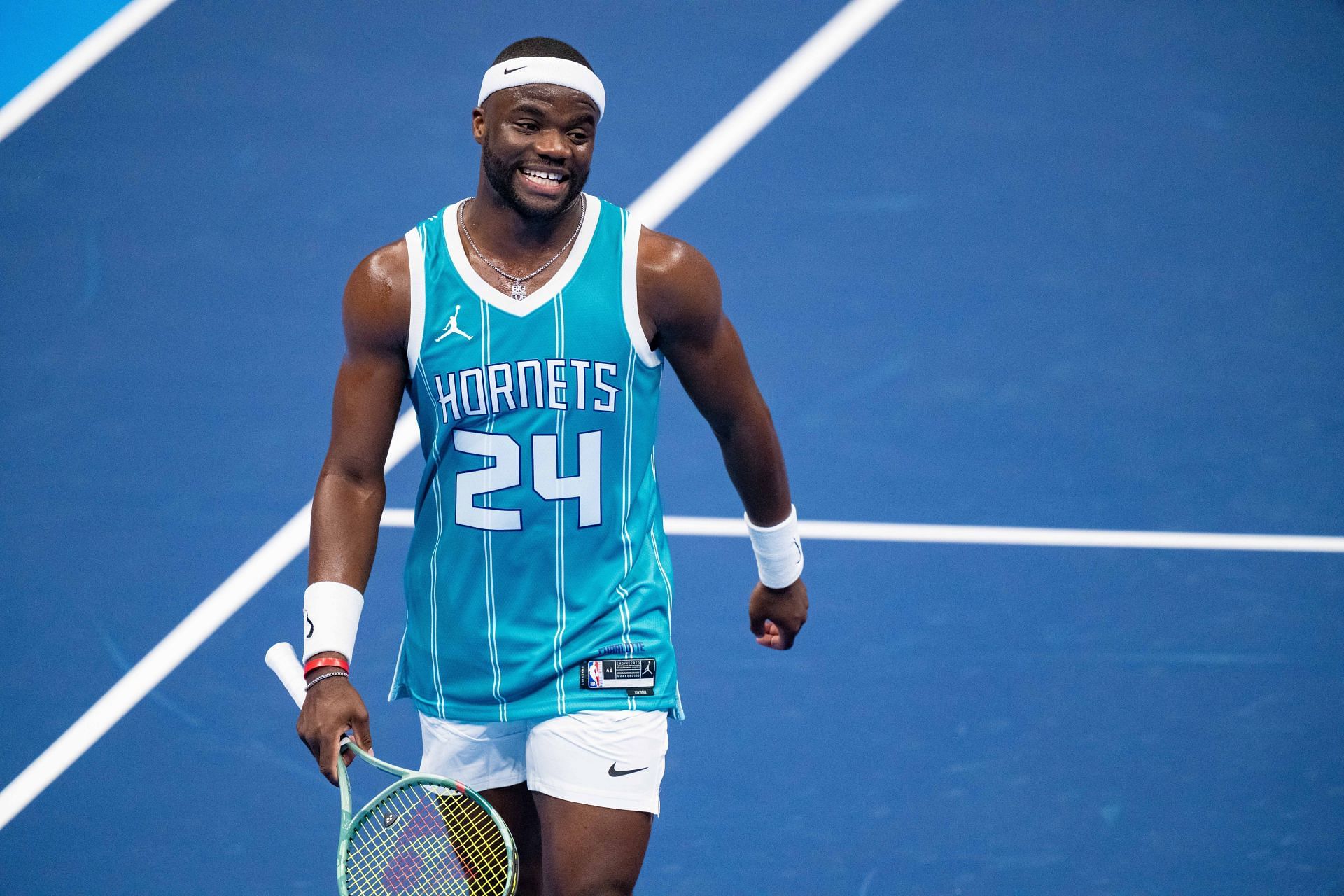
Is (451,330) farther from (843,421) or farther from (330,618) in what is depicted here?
(843,421)

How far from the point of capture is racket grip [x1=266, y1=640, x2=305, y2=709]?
2664 mm

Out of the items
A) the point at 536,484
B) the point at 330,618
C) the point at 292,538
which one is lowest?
the point at 330,618

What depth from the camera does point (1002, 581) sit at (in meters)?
4.71

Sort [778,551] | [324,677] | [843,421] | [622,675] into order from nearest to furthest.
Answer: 1. [324,677]
2. [622,675]
3. [778,551]
4. [843,421]

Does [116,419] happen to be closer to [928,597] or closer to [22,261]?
[22,261]

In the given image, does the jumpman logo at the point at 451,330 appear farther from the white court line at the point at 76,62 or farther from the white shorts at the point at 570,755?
the white court line at the point at 76,62

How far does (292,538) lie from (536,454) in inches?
85.3

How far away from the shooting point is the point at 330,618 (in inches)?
105

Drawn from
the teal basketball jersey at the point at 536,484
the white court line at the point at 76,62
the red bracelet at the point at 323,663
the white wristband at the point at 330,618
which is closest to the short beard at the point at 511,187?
the teal basketball jersey at the point at 536,484

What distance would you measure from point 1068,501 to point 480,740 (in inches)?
104

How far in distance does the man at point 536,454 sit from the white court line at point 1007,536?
1932mm

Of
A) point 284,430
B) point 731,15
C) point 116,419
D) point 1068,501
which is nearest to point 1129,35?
point 731,15

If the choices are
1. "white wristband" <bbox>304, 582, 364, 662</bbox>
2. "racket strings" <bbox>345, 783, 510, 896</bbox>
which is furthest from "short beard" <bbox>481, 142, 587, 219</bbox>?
"racket strings" <bbox>345, 783, 510, 896</bbox>

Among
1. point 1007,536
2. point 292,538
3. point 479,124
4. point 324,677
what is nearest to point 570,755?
point 324,677
